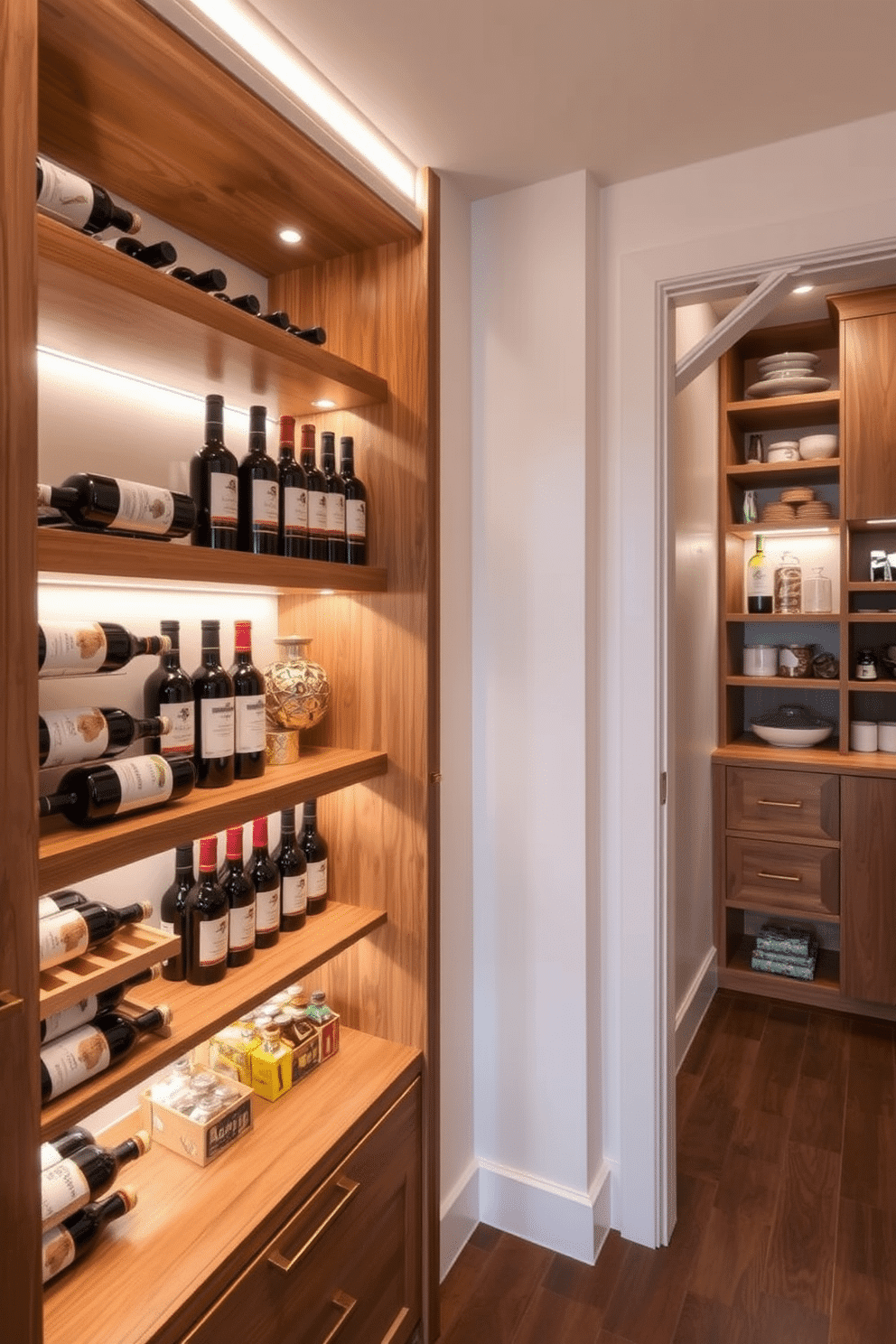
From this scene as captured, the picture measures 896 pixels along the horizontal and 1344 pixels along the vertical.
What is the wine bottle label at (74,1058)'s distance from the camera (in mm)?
1059

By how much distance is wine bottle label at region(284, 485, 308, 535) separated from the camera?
1.53 meters

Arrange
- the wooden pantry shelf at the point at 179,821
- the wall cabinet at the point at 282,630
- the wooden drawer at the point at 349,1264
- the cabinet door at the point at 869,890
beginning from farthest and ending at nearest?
1. the cabinet door at the point at 869,890
2. the wooden drawer at the point at 349,1264
3. the wooden pantry shelf at the point at 179,821
4. the wall cabinet at the point at 282,630

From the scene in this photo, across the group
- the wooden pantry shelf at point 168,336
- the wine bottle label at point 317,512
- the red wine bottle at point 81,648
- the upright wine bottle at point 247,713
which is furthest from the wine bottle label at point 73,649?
the wine bottle label at point 317,512

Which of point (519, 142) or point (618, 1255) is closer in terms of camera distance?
point (519, 142)

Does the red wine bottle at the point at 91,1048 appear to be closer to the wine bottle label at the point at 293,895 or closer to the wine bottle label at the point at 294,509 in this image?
the wine bottle label at the point at 293,895

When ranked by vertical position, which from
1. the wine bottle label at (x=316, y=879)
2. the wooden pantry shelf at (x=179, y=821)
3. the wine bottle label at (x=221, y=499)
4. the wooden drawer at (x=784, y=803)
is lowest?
the wooden drawer at (x=784, y=803)

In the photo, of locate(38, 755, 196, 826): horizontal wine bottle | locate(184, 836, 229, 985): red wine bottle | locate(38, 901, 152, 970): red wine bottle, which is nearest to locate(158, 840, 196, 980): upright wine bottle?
locate(184, 836, 229, 985): red wine bottle

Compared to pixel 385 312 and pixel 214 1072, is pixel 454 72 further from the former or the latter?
pixel 214 1072

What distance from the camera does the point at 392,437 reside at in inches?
67.8

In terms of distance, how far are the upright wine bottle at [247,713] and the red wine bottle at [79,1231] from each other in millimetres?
660

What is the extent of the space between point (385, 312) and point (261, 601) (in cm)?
68

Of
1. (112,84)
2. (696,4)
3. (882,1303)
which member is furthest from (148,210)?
(882,1303)

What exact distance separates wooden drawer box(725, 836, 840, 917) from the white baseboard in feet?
0.92

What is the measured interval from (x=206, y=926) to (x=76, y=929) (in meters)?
0.32
